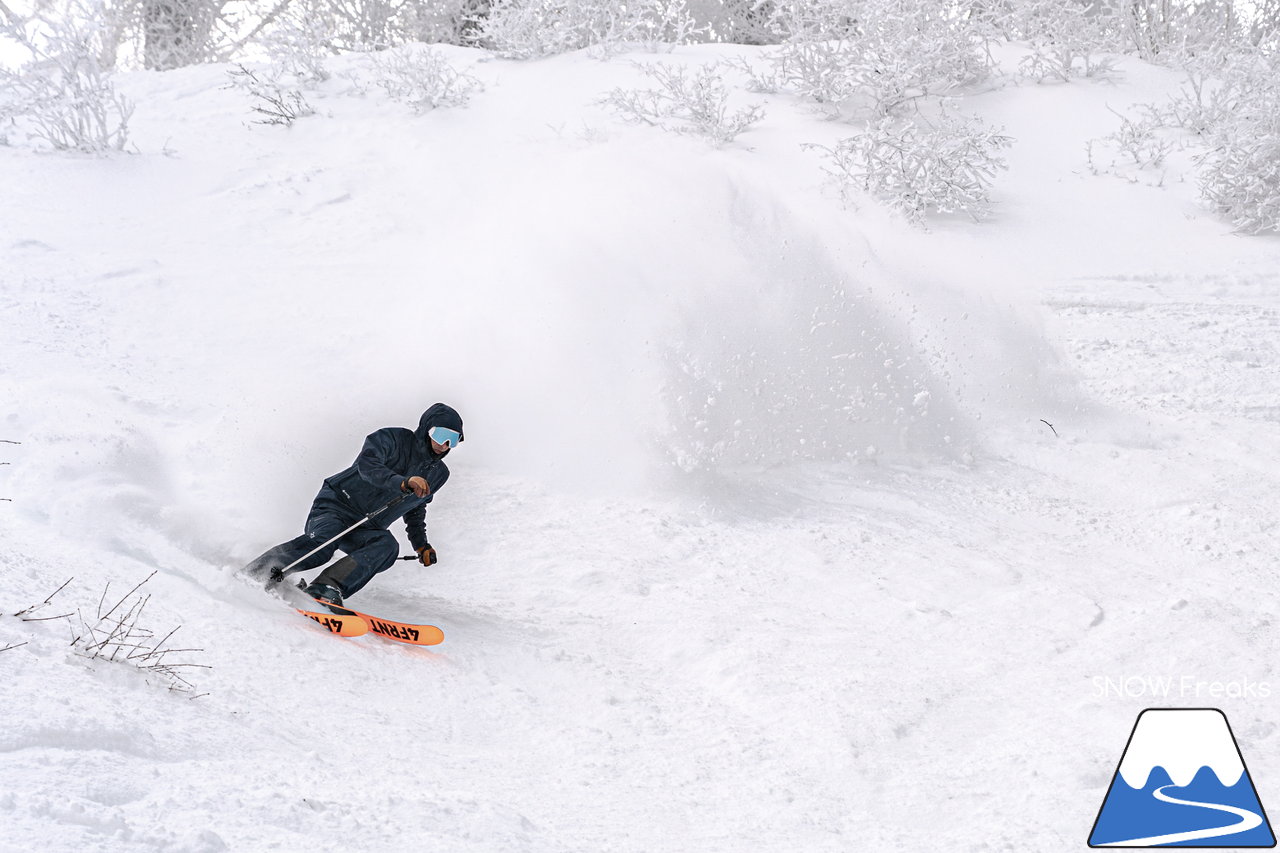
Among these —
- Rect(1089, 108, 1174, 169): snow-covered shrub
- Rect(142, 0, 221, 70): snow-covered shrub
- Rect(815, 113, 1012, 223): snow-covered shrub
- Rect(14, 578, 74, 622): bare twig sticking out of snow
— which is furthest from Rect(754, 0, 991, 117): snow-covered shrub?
Rect(142, 0, 221, 70): snow-covered shrub

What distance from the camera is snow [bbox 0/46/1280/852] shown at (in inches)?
137

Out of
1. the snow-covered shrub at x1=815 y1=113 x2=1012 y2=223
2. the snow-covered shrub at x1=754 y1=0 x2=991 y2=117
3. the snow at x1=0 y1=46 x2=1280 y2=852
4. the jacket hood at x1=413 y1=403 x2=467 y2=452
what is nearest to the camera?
the snow at x1=0 y1=46 x2=1280 y2=852

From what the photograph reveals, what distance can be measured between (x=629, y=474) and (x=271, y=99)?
25.2 ft

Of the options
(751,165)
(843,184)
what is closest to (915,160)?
(843,184)

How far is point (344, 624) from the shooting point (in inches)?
182

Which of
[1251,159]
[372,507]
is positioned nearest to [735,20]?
[1251,159]

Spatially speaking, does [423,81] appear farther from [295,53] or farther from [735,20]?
[735,20]

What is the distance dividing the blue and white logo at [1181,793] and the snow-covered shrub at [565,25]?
10808mm

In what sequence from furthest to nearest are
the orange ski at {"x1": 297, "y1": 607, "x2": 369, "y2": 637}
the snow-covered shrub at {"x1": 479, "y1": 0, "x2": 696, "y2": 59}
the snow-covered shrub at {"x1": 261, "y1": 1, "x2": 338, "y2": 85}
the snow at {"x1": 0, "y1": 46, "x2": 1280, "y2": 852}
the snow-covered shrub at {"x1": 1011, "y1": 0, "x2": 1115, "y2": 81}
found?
the snow-covered shrub at {"x1": 479, "y1": 0, "x2": 696, "y2": 59}
the snow-covered shrub at {"x1": 261, "y1": 1, "x2": 338, "y2": 85}
the snow-covered shrub at {"x1": 1011, "y1": 0, "x2": 1115, "y2": 81}
the orange ski at {"x1": 297, "y1": 607, "x2": 369, "y2": 637}
the snow at {"x1": 0, "y1": 46, "x2": 1280, "y2": 852}

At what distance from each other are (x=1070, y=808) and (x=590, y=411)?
4242 mm

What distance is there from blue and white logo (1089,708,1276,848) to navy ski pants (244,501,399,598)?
3503 millimetres

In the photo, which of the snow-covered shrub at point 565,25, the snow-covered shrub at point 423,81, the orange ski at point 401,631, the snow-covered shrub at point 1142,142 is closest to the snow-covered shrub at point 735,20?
the snow-covered shrub at point 565,25

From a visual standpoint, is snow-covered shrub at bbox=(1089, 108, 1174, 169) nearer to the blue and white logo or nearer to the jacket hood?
the blue and white logo

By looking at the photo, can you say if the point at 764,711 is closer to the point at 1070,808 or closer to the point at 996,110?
the point at 1070,808
